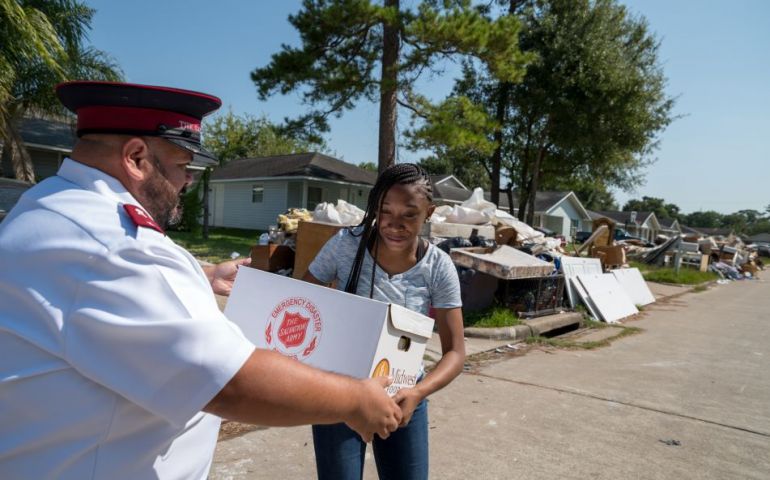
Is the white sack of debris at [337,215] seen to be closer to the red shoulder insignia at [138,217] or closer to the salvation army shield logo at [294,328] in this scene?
the salvation army shield logo at [294,328]

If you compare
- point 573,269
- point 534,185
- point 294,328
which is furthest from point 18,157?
point 534,185

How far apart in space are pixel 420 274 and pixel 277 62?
45.0ft

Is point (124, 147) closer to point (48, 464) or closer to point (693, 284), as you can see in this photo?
point (48, 464)

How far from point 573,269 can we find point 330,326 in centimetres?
910

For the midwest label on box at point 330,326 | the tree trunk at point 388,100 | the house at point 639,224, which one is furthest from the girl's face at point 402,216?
the house at point 639,224

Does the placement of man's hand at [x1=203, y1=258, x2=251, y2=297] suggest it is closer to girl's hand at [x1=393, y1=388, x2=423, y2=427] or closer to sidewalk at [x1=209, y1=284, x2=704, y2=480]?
girl's hand at [x1=393, y1=388, x2=423, y2=427]

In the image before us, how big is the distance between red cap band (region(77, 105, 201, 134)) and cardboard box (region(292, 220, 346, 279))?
6.24 m

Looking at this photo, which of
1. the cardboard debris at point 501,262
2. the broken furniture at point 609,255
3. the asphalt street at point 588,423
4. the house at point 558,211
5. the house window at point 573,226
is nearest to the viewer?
the asphalt street at point 588,423

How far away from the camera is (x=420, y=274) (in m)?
2.19

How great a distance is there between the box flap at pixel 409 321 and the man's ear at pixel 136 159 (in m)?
0.79

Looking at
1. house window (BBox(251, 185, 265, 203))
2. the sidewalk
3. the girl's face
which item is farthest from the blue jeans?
house window (BBox(251, 185, 265, 203))

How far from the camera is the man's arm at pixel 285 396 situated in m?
1.04

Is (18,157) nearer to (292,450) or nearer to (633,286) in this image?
(292,450)

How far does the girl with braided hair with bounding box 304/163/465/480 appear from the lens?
2.05m
